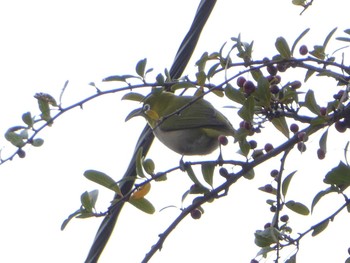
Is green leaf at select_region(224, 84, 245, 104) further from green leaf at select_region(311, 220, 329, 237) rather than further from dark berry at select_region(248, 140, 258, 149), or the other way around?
green leaf at select_region(311, 220, 329, 237)

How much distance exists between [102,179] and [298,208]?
75 cm

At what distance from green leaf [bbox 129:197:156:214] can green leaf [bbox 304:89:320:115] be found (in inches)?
27.4

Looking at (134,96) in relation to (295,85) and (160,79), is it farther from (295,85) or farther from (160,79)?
(295,85)

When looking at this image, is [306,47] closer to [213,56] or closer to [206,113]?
[213,56]

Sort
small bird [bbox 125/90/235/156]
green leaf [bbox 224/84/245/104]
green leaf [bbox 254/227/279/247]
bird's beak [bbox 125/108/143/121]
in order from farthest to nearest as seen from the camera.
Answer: bird's beak [bbox 125/108/143/121]
small bird [bbox 125/90/235/156]
green leaf [bbox 224/84/245/104]
green leaf [bbox 254/227/279/247]

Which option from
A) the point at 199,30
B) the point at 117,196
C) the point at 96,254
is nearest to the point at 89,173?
the point at 117,196

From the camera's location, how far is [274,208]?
2.60m

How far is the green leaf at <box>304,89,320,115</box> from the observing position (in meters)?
2.40

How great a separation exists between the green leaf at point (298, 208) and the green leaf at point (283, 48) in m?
0.56

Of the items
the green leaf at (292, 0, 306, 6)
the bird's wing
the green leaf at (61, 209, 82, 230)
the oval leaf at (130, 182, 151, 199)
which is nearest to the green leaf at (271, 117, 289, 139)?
the oval leaf at (130, 182, 151, 199)

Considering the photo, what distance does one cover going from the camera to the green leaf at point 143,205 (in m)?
2.54

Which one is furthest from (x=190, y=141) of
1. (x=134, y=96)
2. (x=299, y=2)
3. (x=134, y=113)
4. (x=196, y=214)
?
(x=196, y=214)

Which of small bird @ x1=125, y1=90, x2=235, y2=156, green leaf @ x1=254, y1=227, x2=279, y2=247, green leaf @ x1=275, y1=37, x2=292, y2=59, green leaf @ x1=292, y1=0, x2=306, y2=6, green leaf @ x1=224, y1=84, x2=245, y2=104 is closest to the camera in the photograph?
green leaf @ x1=254, y1=227, x2=279, y2=247

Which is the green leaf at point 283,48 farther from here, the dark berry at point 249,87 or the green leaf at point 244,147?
the green leaf at point 244,147
